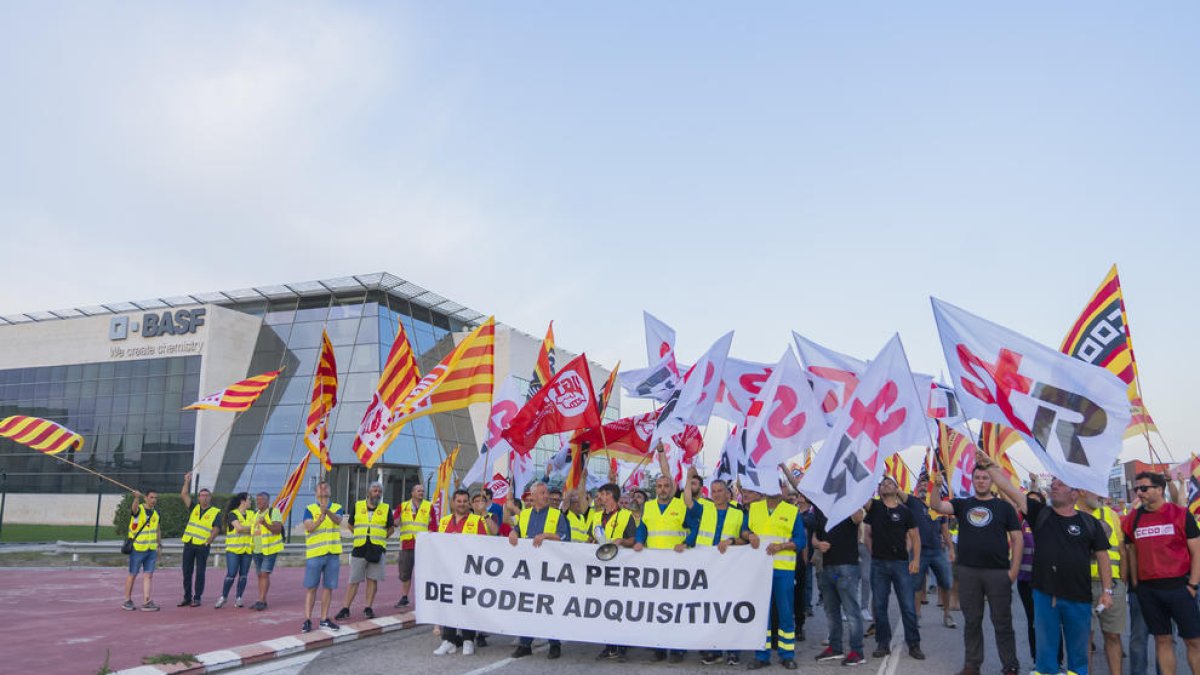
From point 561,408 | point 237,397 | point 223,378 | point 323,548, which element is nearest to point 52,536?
point 223,378

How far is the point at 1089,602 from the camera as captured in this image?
7.02m

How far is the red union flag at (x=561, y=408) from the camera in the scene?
10.9 metres

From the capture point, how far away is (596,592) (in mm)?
9070

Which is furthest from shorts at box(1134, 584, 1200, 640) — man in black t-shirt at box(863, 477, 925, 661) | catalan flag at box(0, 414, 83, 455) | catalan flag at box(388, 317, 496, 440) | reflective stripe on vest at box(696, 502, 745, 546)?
catalan flag at box(0, 414, 83, 455)

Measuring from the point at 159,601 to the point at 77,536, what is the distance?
74.0 ft

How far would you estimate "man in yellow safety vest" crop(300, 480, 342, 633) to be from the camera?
34.3 ft

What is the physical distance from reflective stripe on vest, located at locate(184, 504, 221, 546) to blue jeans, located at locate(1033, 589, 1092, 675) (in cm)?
1154

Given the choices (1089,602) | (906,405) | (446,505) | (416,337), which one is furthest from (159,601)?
(416,337)

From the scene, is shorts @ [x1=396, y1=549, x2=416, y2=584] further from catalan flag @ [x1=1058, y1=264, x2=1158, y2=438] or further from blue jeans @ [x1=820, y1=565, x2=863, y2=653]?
catalan flag @ [x1=1058, y1=264, x2=1158, y2=438]

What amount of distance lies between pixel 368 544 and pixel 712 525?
18.2 ft

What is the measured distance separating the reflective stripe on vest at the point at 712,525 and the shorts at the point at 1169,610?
146 inches

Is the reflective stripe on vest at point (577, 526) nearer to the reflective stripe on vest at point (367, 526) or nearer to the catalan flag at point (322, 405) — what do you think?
the reflective stripe on vest at point (367, 526)

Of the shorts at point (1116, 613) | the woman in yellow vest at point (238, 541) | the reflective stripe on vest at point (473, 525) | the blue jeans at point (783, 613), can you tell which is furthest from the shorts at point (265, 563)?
the shorts at point (1116, 613)

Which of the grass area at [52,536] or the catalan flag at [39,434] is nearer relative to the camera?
the catalan flag at [39,434]
